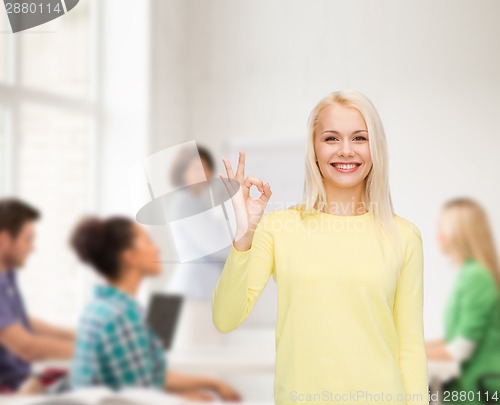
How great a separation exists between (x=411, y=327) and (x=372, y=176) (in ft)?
0.55

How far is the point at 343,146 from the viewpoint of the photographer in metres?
0.78

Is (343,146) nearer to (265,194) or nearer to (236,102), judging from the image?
(265,194)

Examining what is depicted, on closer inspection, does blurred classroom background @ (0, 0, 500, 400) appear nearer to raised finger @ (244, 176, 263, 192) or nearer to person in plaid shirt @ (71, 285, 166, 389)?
person in plaid shirt @ (71, 285, 166, 389)

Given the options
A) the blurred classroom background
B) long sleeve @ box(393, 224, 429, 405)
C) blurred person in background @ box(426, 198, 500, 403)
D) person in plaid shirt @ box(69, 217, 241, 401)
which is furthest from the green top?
long sleeve @ box(393, 224, 429, 405)

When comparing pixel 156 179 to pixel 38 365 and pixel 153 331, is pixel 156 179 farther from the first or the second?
pixel 153 331

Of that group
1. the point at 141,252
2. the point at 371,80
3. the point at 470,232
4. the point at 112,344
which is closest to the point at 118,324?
the point at 112,344

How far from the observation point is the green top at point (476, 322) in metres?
2.23

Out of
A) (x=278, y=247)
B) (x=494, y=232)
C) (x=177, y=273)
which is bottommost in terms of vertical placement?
(x=177, y=273)

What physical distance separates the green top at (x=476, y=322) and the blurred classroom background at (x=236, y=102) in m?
0.28

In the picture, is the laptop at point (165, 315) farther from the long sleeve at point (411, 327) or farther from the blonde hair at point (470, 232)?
the long sleeve at point (411, 327)

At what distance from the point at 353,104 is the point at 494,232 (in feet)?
6.37

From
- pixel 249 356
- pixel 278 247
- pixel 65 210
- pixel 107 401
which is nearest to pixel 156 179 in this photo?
pixel 278 247

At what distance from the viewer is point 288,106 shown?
2875 mm

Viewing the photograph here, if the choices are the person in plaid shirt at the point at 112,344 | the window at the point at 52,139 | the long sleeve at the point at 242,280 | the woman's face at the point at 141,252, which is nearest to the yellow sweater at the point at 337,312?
the long sleeve at the point at 242,280
